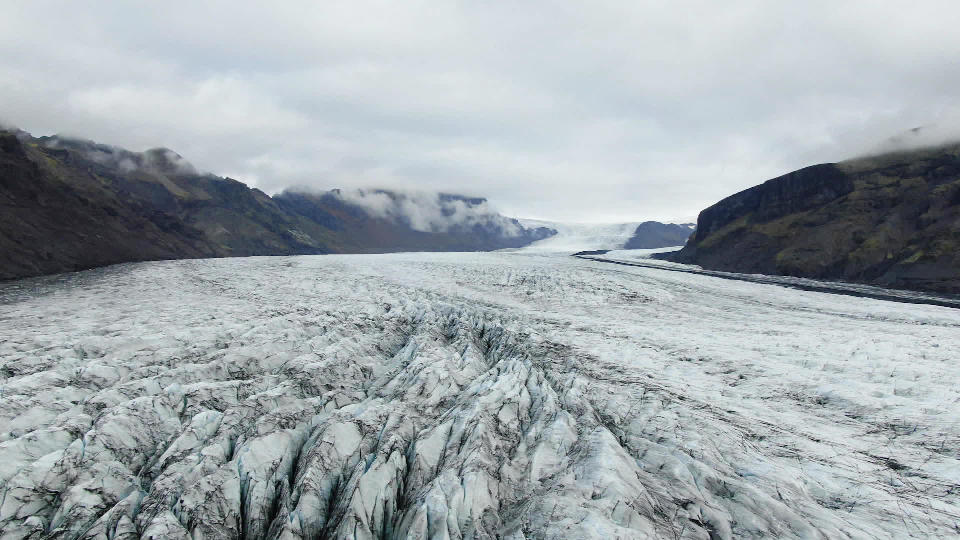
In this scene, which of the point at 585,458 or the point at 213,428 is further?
the point at 213,428

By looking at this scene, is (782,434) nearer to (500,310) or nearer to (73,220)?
(500,310)

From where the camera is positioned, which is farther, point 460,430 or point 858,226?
point 858,226

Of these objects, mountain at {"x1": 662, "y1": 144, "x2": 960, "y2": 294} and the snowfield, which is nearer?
the snowfield

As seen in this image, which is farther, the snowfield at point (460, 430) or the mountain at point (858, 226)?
the mountain at point (858, 226)

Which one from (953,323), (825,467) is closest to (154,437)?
(825,467)

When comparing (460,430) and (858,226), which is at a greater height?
(858,226)
